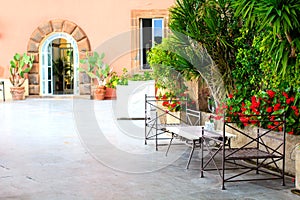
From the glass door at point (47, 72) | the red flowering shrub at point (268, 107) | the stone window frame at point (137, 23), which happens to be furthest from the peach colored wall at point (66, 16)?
the red flowering shrub at point (268, 107)

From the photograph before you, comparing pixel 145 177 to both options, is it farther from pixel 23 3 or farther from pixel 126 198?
pixel 23 3

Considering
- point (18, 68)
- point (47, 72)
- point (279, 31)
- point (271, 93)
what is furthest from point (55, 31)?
point (279, 31)

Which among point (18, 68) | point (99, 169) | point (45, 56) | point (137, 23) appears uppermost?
point (137, 23)

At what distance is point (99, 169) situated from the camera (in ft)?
14.9

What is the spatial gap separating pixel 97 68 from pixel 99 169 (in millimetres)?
9243

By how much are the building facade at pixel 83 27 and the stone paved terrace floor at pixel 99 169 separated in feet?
20.4

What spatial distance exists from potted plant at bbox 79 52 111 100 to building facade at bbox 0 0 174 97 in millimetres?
347

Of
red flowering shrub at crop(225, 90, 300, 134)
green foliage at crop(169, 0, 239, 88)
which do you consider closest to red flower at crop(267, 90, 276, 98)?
red flowering shrub at crop(225, 90, 300, 134)

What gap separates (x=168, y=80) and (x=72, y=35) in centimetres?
717

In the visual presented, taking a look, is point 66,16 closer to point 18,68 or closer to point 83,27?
point 83,27

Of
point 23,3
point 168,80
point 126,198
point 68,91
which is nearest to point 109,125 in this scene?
point 168,80

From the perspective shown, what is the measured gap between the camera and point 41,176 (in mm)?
4254

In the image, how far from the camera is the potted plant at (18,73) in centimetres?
1322

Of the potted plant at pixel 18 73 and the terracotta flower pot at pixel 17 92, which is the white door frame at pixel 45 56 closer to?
the potted plant at pixel 18 73
